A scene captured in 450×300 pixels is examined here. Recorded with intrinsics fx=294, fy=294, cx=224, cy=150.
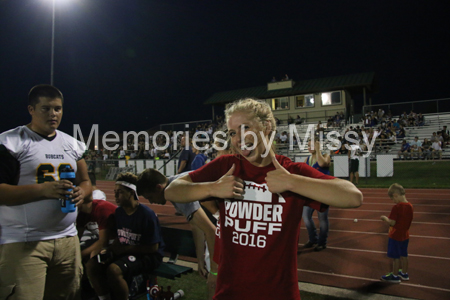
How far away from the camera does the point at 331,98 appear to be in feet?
96.4

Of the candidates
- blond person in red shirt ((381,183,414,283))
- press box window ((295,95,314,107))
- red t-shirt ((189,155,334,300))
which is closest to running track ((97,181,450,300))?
blond person in red shirt ((381,183,414,283))

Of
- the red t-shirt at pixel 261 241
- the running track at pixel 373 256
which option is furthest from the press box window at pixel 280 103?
the red t-shirt at pixel 261 241

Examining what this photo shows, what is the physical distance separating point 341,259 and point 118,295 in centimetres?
363

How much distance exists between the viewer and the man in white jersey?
2.09m

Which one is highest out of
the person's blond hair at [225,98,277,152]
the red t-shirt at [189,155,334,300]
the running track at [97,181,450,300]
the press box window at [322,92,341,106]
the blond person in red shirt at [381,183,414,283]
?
the press box window at [322,92,341,106]

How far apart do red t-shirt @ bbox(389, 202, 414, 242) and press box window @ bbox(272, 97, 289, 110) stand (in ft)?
92.7

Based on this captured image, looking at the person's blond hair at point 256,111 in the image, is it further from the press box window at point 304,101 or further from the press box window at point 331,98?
the press box window at point 304,101

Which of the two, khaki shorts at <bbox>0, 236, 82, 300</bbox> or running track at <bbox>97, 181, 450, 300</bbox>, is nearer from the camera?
khaki shorts at <bbox>0, 236, 82, 300</bbox>

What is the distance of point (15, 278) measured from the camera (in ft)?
6.84

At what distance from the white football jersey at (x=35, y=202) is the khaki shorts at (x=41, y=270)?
7cm

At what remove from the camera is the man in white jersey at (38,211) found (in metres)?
2.09

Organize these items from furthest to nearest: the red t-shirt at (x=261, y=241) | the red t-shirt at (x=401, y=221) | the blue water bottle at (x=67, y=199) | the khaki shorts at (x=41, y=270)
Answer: the red t-shirt at (x=401, y=221) < the blue water bottle at (x=67, y=199) < the khaki shorts at (x=41, y=270) < the red t-shirt at (x=261, y=241)

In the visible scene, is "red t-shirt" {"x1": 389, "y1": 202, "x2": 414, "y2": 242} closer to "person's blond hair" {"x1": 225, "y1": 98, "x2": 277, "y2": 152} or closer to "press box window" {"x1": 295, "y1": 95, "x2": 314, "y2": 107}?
"person's blond hair" {"x1": 225, "y1": 98, "x2": 277, "y2": 152}

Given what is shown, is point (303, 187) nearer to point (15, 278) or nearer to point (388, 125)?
point (15, 278)
